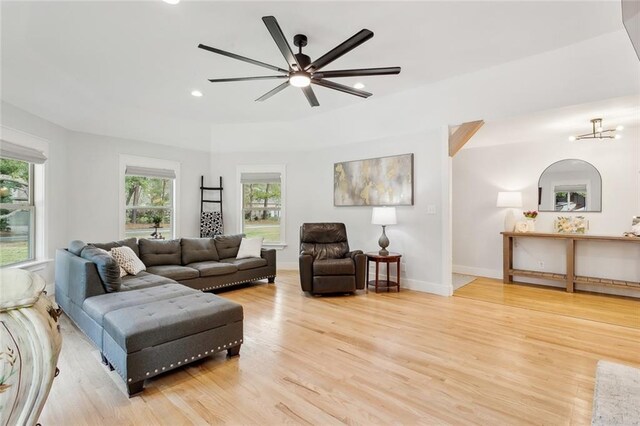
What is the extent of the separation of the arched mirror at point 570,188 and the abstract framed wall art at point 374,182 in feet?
7.89

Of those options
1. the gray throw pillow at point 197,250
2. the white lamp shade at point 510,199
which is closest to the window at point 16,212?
the gray throw pillow at point 197,250

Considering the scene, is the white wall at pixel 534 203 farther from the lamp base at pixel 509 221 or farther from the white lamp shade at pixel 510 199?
the white lamp shade at pixel 510 199

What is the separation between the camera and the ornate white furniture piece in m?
0.77

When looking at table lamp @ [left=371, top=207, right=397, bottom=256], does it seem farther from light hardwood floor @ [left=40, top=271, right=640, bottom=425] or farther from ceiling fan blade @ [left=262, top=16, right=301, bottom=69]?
ceiling fan blade @ [left=262, top=16, right=301, bottom=69]

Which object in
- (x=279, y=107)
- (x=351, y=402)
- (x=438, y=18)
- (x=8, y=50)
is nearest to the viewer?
(x=351, y=402)

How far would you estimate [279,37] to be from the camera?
7.39ft

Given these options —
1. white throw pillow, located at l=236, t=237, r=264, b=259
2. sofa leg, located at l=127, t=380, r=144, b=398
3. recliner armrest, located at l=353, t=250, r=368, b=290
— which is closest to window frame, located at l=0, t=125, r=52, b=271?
white throw pillow, located at l=236, t=237, r=264, b=259

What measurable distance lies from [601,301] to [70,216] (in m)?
7.75

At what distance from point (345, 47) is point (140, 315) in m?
2.54

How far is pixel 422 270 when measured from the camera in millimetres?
4672

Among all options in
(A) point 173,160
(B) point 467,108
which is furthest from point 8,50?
(B) point 467,108

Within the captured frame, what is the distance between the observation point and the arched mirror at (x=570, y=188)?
471 centimetres

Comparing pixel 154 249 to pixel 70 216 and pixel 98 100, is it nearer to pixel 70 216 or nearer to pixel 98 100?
pixel 70 216

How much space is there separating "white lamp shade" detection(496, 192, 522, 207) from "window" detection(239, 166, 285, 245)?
401 centimetres
